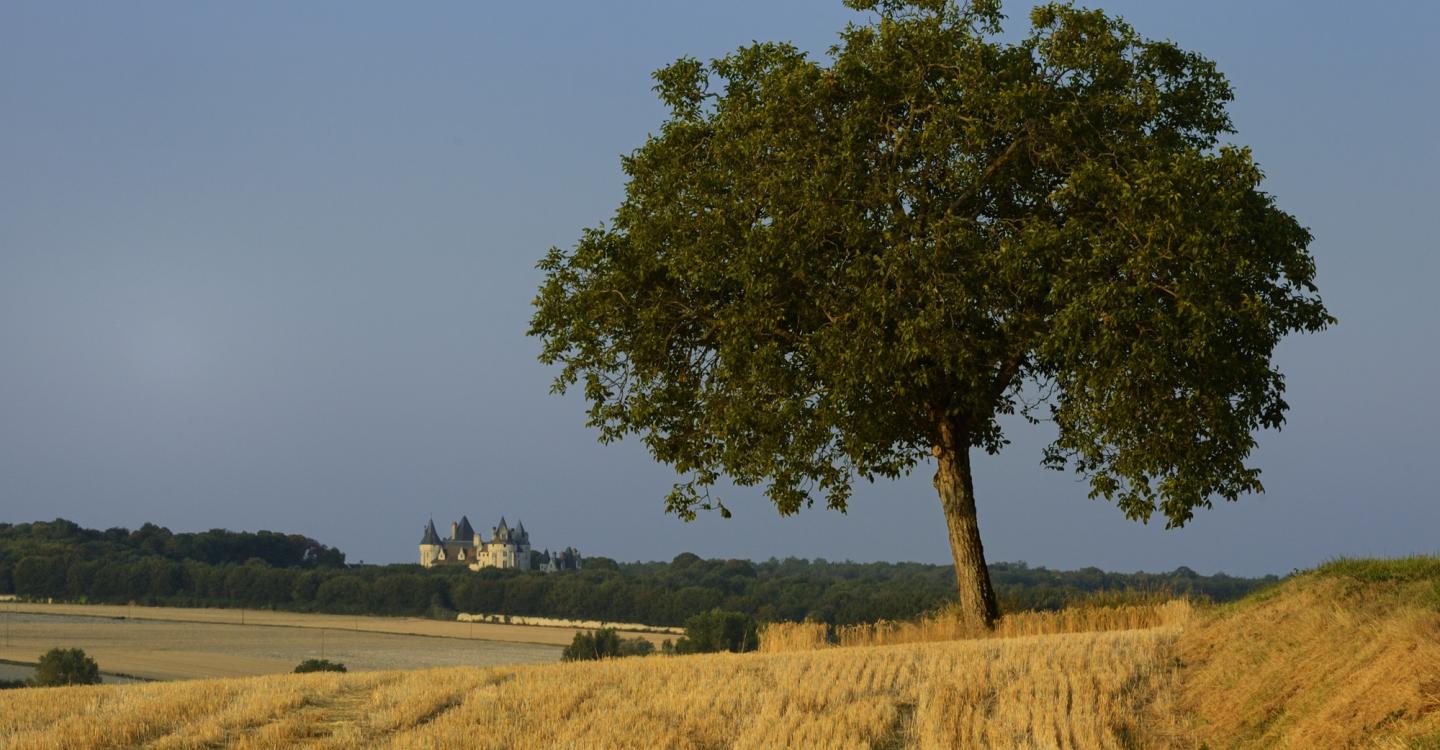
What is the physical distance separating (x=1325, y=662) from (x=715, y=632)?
320 feet

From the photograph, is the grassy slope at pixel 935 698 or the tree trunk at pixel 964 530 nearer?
the grassy slope at pixel 935 698

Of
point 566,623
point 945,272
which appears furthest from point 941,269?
point 566,623

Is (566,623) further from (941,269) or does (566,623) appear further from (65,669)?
(941,269)

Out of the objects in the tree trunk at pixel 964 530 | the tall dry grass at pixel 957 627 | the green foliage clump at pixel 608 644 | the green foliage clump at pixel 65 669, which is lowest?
the green foliage clump at pixel 65 669

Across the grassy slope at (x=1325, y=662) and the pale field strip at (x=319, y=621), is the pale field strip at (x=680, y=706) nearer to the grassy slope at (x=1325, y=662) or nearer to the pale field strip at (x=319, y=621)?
the grassy slope at (x=1325, y=662)

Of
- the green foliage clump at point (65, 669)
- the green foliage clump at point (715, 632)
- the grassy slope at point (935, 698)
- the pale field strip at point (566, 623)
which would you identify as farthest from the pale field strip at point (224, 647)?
the grassy slope at point (935, 698)

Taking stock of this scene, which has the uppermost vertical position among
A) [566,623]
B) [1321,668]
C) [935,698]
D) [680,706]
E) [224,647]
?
[566,623]

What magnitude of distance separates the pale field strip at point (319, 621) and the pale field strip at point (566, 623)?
1.35m

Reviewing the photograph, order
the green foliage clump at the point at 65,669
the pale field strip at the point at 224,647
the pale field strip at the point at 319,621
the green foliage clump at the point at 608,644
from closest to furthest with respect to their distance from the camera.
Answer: the green foliage clump at the point at 65,669 < the green foliage clump at the point at 608,644 < the pale field strip at the point at 224,647 < the pale field strip at the point at 319,621

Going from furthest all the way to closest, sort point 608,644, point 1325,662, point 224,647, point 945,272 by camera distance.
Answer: point 224,647 → point 608,644 → point 945,272 → point 1325,662

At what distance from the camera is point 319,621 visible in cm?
17288

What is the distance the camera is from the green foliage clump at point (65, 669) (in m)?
117

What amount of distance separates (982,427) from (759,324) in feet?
22.5

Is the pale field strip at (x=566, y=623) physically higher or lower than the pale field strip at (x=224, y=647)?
higher
